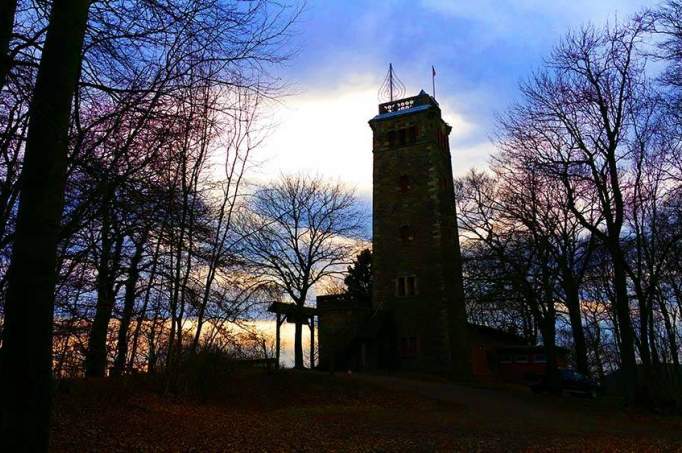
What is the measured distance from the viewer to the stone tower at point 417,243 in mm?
32875

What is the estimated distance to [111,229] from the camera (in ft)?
31.3

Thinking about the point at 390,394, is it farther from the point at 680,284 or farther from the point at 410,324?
the point at 680,284

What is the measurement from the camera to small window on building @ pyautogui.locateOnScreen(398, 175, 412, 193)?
3597 cm

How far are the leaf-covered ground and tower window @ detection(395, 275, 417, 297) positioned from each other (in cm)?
1085

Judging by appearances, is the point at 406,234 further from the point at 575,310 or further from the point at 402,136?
the point at 575,310

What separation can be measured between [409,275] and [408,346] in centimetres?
439

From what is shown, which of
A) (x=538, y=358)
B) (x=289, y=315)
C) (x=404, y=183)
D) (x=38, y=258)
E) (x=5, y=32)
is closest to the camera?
(x=38, y=258)

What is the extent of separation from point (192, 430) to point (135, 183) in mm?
7209

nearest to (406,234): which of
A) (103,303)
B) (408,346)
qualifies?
(408,346)

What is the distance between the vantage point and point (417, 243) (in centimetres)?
3456

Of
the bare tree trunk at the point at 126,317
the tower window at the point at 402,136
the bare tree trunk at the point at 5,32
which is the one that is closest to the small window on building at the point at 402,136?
the tower window at the point at 402,136

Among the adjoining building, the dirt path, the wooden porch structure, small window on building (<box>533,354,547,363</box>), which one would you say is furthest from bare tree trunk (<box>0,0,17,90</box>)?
small window on building (<box>533,354,547,363</box>)

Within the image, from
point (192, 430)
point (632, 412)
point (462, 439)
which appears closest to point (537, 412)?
point (632, 412)

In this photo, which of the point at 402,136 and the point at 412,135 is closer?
the point at 412,135
